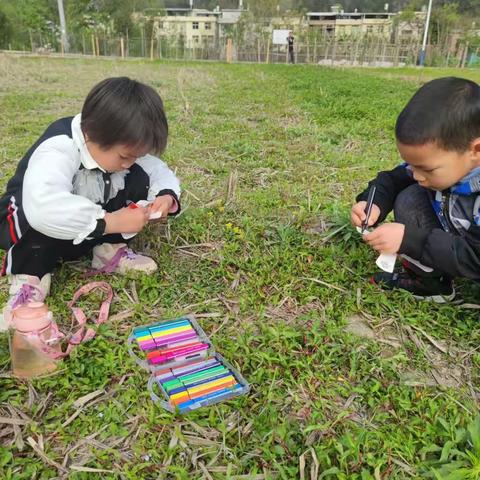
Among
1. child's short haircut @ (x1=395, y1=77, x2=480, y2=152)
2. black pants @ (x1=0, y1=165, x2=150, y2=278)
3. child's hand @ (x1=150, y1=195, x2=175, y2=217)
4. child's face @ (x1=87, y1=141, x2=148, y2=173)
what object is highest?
child's short haircut @ (x1=395, y1=77, x2=480, y2=152)

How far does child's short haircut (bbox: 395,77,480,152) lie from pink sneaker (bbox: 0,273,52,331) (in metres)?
1.81

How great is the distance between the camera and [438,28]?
40.9 metres

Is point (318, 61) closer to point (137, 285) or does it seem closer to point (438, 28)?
point (438, 28)

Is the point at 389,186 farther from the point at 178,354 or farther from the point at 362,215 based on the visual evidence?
the point at 178,354

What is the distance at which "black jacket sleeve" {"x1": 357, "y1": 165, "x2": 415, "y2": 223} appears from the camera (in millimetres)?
2629

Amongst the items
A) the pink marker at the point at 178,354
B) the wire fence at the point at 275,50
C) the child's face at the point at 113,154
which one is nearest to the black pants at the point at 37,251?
the child's face at the point at 113,154

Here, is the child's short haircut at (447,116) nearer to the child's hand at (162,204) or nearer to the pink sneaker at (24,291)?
the child's hand at (162,204)

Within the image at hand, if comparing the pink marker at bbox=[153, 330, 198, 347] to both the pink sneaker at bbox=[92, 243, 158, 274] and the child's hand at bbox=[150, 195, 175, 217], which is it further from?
the child's hand at bbox=[150, 195, 175, 217]

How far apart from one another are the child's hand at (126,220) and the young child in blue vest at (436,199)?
112cm

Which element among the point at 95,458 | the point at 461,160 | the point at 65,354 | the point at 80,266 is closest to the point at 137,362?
the point at 65,354

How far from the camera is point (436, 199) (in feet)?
7.86

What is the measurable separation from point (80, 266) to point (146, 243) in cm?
43

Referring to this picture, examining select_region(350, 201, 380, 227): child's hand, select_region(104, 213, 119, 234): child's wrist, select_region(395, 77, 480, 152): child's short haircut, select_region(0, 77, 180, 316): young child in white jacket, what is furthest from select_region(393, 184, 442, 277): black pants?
select_region(104, 213, 119, 234): child's wrist

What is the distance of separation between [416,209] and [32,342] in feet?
6.27
